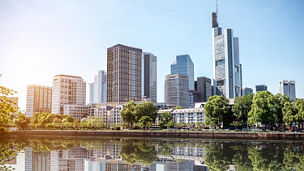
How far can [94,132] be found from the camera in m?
150

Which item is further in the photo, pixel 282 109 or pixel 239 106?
pixel 239 106

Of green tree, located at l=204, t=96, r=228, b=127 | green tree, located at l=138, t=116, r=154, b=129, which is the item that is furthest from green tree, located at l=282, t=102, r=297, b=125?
green tree, located at l=138, t=116, r=154, b=129

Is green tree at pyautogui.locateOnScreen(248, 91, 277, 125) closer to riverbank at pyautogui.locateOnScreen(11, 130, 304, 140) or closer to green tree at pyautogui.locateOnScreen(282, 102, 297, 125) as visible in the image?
green tree at pyautogui.locateOnScreen(282, 102, 297, 125)

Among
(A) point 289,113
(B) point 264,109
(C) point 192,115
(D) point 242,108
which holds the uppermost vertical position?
(D) point 242,108

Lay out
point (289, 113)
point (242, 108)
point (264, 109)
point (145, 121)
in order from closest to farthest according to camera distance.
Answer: point (289, 113), point (264, 109), point (242, 108), point (145, 121)

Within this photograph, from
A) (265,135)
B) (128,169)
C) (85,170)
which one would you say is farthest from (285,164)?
(265,135)

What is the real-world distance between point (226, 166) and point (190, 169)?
5059mm

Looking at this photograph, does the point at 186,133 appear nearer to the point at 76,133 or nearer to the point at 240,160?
the point at 76,133

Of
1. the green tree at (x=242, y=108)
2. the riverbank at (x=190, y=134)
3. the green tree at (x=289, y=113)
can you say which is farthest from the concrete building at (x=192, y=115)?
the green tree at (x=289, y=113)

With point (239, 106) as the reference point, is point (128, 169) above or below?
below

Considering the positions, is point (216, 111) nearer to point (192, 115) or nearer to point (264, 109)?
point (264, 109)

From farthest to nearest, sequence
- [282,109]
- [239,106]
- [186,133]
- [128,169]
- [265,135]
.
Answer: [239,106]
[186,133]
[282,109]
[265,135]
[128,169]

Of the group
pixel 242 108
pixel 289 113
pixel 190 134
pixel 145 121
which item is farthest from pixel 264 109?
pixel 145 121

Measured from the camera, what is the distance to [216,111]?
429 ft
